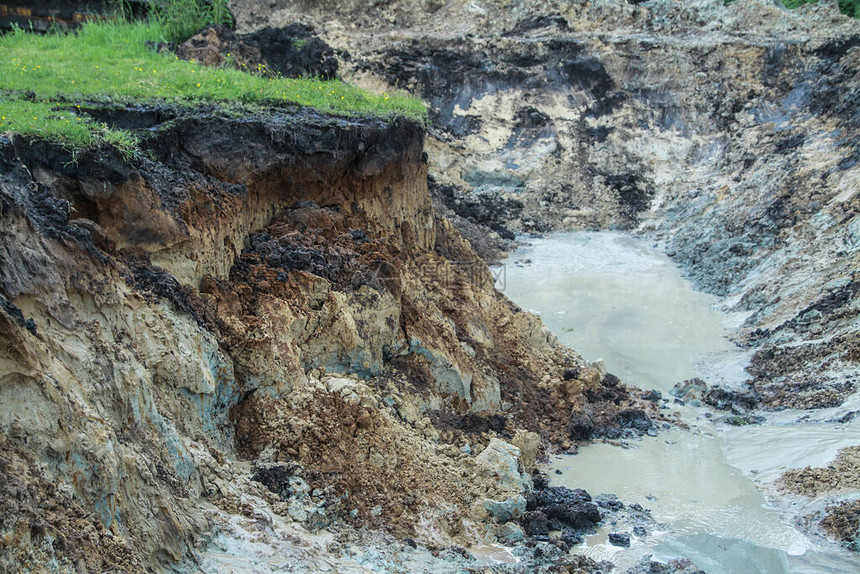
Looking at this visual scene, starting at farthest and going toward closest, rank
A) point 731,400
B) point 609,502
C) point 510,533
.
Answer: point 731,400, point 609,502, point 510,533

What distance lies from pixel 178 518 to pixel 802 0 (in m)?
30.8

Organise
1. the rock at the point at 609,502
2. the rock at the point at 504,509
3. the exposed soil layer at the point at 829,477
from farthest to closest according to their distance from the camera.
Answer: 1. the exposed soil layer at the point at 829,477
2. the rock at the point at 609,502
3. the rock at the point at 504,509

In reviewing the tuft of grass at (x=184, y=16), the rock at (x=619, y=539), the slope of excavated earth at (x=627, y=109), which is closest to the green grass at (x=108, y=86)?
the tuft of grass at (x=184, y=16)

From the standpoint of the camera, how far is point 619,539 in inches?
276

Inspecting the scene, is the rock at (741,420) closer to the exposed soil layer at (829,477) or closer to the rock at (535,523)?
the exposed soil layer at (829,477)

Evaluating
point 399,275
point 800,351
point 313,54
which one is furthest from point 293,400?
point 313,54

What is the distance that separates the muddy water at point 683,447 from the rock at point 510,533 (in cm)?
65

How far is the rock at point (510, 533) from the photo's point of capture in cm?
654

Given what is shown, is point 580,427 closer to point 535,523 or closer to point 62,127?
point 535,523

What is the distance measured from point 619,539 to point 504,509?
3.77ft

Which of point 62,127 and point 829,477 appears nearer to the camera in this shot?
point 62,127

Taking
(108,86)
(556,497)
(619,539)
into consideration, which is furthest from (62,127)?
(619,539)

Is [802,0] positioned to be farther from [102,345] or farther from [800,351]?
[102,345]

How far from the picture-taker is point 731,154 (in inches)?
804
